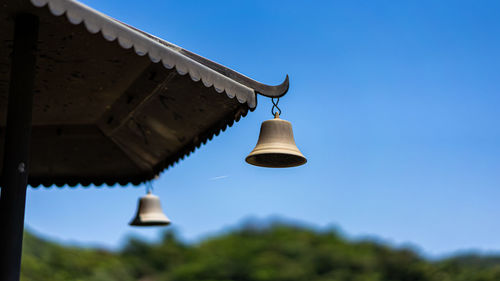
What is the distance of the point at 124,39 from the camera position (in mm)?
3502

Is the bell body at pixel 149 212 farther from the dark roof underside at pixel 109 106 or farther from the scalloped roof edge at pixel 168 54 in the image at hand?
the scalloped roof edge at pixel 168 54

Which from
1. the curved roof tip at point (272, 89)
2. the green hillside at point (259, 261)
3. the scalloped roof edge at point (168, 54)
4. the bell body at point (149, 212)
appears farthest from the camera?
the green hillside at point (259, 261)

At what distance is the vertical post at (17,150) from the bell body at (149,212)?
2973 millimetres

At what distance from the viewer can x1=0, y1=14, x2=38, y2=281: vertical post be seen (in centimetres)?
344

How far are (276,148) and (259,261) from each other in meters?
42.5

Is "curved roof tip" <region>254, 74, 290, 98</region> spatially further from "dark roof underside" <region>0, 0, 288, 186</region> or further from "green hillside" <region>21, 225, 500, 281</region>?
"green hillside" <region>21, 225, 500, 281</region>

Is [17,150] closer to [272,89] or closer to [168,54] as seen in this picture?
[168,54]

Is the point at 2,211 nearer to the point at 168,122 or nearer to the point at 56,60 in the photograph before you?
the point at 56,60

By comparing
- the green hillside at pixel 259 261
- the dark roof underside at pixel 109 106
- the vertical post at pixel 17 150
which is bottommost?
the vertical post at pixel 17 150

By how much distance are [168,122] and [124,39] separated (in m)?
1.68

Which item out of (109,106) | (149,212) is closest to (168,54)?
(109,106)

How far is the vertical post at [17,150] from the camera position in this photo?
135 inches

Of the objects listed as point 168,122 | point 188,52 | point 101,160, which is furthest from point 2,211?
point 101,160

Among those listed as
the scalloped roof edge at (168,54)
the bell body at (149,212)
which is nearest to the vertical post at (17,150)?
the scalloped roof edge at (168,54)
